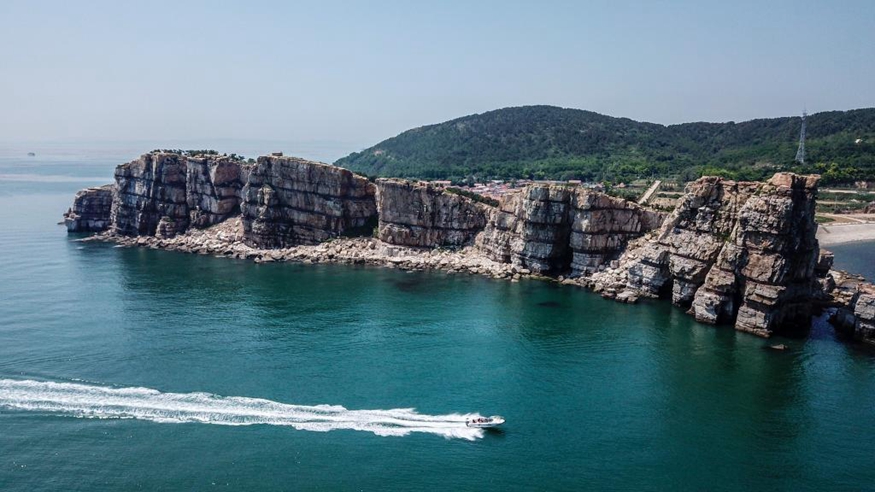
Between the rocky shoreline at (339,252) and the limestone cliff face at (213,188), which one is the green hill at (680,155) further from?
the limestone cliff face at (213,188)

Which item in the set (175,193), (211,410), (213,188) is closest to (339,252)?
(213,188)

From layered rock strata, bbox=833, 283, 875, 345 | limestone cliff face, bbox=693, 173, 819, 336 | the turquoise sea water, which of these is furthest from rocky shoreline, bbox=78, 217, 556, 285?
layered rock strata, bbox=833, 283, 875, 345

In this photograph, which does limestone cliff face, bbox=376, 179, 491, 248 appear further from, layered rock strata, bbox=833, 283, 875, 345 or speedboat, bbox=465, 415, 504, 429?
speedboat, bbox=465, 415, 504, 429

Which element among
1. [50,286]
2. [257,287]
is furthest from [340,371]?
[50,286]

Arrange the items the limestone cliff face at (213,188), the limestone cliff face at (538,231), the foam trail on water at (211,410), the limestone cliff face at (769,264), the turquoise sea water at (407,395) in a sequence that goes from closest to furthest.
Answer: the turquoise sea water at (407,395), the foam trail on water at (211,410), the limestone cliff face at (769,264), the limestone cliff face at (538,231), the limestone cliff face at (213,188)

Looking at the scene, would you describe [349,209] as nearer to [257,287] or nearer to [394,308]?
[257,287]

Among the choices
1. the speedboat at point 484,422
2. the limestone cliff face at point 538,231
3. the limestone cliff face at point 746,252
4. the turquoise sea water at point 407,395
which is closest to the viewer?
the turquoise sea water at point 407,395

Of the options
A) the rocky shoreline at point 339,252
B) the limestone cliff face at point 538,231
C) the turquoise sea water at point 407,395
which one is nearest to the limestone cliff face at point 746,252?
the turquoise sea water at point 407,395
